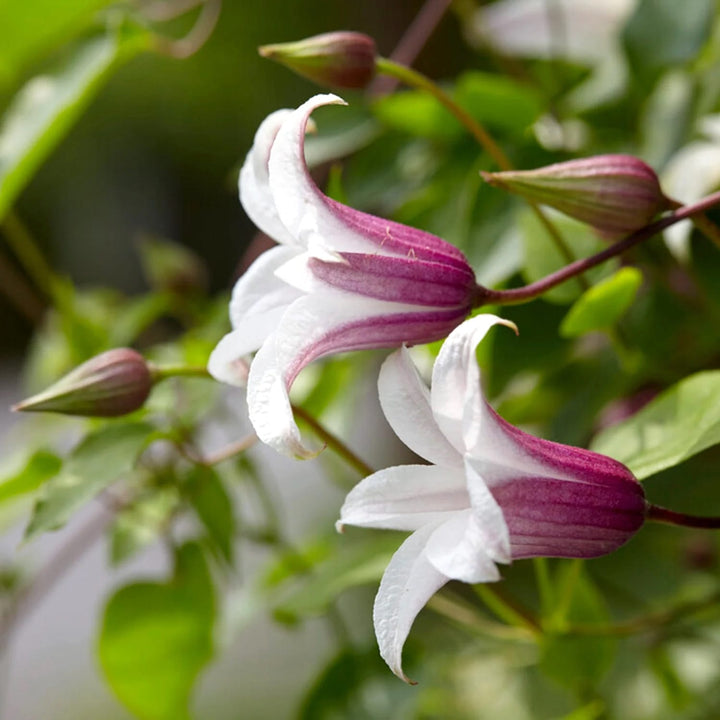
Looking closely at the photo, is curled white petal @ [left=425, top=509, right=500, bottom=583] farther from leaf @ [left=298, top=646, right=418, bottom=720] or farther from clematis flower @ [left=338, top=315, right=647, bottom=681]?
leaf @ [left=298, top=646, right=418, bottom=720]

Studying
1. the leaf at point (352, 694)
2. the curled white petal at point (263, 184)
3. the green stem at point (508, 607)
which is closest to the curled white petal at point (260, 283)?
the curled white petal at point (263, 184)

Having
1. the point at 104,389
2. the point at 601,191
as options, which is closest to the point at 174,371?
the point at 104,389

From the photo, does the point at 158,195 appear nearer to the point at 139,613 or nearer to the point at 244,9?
the point at 244,9

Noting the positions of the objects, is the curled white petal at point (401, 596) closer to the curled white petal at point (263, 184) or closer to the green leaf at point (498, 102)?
the curled white petal at point (263, 184)

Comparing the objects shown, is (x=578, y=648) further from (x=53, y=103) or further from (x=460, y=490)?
(x=53, y=103)

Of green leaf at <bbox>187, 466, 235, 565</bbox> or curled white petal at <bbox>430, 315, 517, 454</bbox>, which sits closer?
curled white petal at <bbox>430, 315, 517, 454</bbox>

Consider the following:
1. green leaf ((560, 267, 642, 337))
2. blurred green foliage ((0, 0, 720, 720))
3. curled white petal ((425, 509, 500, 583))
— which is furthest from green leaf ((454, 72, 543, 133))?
curled white petal ((425, 509, 500, 583))
